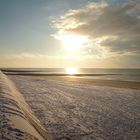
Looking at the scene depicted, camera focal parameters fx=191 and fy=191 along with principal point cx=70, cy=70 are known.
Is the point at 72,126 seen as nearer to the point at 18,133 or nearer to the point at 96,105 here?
the point at 18,133

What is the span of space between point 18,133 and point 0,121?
3.14 ft

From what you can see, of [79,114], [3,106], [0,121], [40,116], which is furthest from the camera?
[79,114]

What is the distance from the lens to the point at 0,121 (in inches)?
221

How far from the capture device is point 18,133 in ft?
16.3

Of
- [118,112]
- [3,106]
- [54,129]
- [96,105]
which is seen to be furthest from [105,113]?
[3,106]

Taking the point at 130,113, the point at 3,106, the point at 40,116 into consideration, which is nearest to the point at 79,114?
the point at 40,116

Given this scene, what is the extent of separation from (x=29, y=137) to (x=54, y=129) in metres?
3.20

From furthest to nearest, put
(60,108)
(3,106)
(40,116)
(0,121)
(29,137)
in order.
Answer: (60,108) → (40,116) → (3,106) → (0,121) → (29,137)

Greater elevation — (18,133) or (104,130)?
(18,133)

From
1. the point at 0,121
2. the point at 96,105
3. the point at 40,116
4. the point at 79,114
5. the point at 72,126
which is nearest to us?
the point at 0,121

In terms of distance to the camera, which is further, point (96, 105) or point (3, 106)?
point (96, 105)

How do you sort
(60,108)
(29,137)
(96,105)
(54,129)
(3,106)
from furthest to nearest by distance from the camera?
(96,105)
(60,108)
(54,129)
(3,106)
(29,137)

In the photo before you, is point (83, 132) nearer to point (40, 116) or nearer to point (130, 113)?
point (40, 116)

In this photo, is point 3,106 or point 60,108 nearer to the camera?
point 3,106
